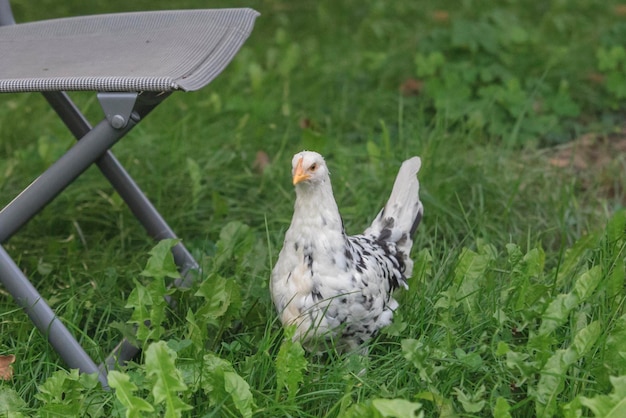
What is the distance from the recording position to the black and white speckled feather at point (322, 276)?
211 cm

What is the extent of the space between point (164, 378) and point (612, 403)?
88 centimetres

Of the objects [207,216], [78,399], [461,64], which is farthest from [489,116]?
[78,399]

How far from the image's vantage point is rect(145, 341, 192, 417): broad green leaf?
1844 mm

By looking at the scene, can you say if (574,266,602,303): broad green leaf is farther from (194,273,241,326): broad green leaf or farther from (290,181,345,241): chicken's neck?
(194,273,241,326): broad green leaf

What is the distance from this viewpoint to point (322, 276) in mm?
2115

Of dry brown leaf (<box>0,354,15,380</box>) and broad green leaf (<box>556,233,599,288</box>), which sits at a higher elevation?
dry brown leaf (<box>0,354,15,380</box>)

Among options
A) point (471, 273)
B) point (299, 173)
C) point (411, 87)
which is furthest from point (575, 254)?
point (411, 87)

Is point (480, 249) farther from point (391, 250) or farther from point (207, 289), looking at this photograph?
point (207, 289)

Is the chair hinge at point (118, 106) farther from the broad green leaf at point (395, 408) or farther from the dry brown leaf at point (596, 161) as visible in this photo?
the dry brown leaf at point (596, 161)

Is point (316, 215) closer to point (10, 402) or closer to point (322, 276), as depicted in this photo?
point (322, 276)

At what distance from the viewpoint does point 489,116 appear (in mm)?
3803

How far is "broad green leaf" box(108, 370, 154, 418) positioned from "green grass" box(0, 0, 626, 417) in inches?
0.4

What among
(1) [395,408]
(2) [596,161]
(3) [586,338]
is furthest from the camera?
(2) [596,161]

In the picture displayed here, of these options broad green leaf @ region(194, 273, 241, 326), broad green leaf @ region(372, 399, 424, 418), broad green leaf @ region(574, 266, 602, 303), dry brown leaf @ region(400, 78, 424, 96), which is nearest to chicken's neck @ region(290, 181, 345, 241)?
broad green leaf @ region(194, 273, 241, 326)
